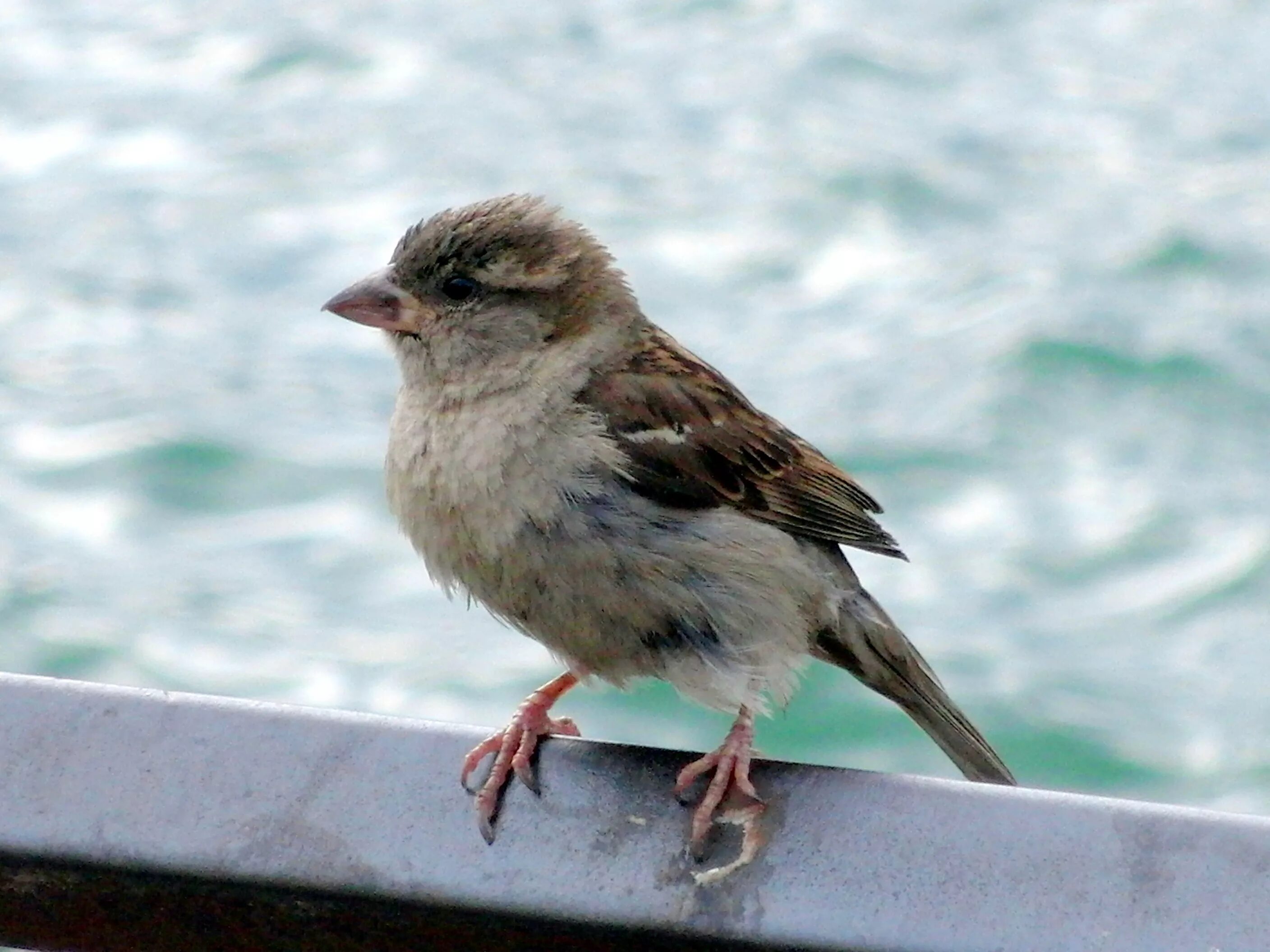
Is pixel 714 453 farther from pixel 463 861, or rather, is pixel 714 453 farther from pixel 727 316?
pixel 727 316

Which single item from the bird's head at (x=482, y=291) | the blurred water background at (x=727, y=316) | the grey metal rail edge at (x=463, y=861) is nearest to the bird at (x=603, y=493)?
the bird's head at (x=482, y=291)

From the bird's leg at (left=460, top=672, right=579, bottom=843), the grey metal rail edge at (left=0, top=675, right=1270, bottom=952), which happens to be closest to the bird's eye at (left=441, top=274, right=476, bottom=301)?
the bird's leg at (left=460, top=672, right=579, bottom=843)

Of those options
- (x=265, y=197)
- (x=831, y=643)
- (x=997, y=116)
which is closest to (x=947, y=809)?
(x=831, y=643)

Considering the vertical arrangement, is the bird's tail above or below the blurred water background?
above

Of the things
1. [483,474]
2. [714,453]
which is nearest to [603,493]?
[483,474]

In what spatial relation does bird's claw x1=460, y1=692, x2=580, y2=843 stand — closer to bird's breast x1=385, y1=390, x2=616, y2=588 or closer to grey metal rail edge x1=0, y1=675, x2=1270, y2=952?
grey metal rail edge x1=0, y1=675, x2=1270, y2=952
